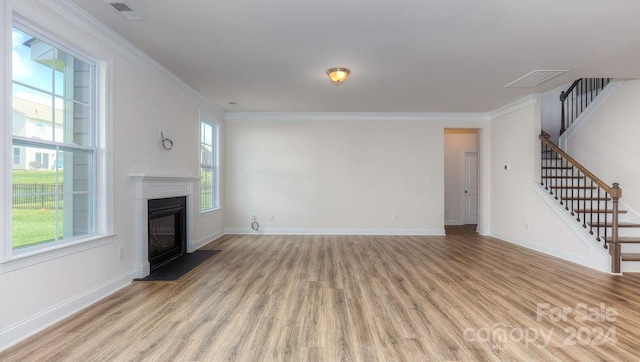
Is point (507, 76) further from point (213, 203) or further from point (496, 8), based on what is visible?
point (213, 203)

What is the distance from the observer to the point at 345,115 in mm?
6559

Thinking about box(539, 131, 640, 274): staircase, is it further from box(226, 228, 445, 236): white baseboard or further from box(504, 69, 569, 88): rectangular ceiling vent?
box(226, 228, 445, 236): white baseboard

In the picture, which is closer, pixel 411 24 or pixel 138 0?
pixel 138 0

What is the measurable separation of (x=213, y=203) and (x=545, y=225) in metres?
6.11

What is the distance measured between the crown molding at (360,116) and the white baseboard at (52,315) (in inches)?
168

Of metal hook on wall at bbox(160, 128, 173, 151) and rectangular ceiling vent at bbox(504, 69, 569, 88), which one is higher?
rectangular ceiling vent at bbox(504, 69, 569, 88)

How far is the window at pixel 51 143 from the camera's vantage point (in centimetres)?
Answer: 225

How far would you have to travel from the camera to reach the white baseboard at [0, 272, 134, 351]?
6.88 ft

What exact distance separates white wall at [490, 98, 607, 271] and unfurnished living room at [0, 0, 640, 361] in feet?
0.11

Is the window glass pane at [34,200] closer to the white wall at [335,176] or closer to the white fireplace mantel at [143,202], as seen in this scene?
the white fireplace mantel at [143,202]

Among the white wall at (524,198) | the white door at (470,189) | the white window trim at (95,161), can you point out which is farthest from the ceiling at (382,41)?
the white door at (470,189)

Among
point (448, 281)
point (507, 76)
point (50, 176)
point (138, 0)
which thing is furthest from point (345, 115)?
point (50, 176)

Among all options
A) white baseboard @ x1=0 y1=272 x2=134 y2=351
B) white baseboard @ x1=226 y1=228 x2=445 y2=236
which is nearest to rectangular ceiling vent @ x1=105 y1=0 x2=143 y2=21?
white baseboard @ x1=0 y1=272 x2=134 y2=351

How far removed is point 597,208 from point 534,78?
2.26m
